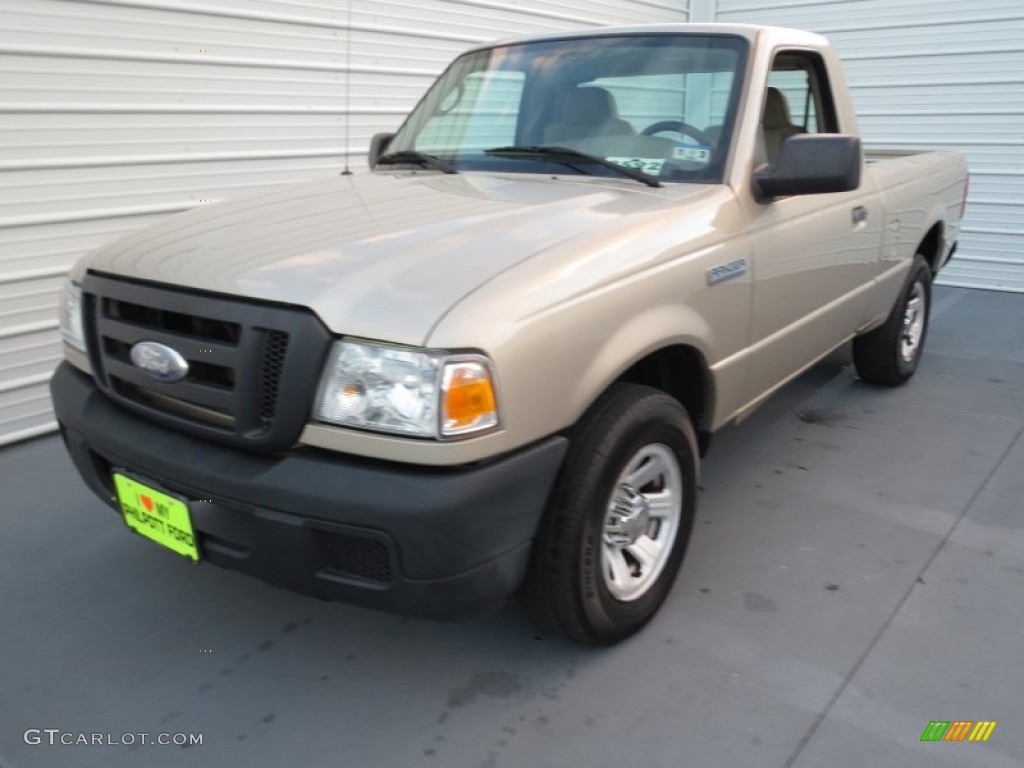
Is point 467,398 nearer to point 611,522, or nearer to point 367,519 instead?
point 367,519

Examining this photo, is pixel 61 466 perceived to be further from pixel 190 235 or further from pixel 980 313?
pixel 980 313

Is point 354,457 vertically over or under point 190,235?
under

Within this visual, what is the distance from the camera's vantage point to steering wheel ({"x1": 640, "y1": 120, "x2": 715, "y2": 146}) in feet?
9.17

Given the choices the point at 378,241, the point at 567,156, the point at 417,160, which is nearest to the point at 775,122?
the point at 567,156

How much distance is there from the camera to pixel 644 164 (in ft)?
9.24

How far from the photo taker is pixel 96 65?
13.4ft

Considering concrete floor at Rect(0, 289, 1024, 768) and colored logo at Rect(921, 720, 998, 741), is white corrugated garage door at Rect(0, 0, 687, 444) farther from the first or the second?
colored logo at Rect(921, 720, 998, 741)

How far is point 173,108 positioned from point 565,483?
356 centimetres

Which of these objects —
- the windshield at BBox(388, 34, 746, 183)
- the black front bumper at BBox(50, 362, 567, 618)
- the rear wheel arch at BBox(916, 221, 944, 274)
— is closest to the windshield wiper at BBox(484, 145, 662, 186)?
the windshield at BBox(388, 34, 746, 183)

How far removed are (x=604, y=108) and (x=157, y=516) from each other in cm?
203

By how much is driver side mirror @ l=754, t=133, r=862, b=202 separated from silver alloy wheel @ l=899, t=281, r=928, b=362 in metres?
2.05

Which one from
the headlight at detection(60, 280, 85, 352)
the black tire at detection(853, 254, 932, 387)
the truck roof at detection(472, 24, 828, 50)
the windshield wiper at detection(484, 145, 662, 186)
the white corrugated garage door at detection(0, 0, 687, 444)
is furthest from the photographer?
the black tire at detection(853, 254, 932, 387)

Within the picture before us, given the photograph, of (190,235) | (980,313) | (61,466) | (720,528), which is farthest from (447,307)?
(980,313)

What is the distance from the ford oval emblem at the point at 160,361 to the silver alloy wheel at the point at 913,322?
372cm
